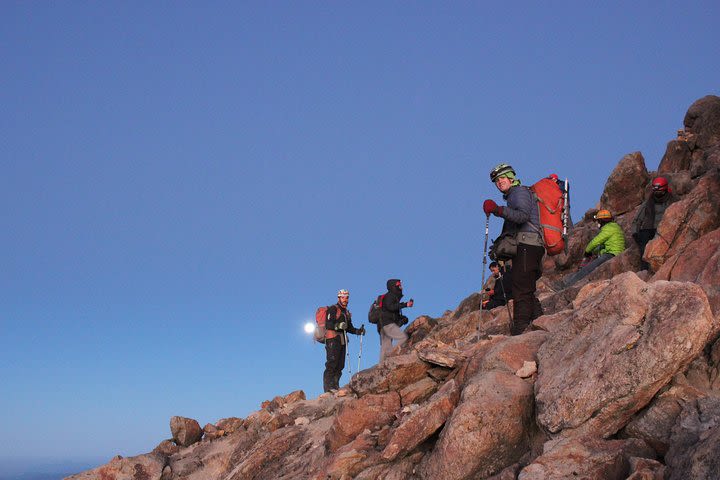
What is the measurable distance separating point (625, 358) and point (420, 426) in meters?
3.95

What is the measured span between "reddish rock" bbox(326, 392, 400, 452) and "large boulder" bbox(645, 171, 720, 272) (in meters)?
9.88

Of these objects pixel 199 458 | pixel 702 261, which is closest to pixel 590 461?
pixel 702 261

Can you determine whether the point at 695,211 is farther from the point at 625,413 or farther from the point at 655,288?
the point at 625,413

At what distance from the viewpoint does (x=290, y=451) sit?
680 inches

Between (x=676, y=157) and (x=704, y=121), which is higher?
(x=704, y=121)


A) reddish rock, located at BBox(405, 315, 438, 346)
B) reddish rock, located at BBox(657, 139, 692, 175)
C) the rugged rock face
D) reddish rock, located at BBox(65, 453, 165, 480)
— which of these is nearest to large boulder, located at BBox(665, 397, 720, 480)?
the rugged rock face

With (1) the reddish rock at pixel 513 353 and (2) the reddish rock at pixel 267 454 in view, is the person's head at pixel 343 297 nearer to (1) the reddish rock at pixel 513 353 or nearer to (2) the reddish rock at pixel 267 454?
(2) the reddish rock at pixel 267 454

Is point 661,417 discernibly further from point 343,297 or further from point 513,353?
point 343,297

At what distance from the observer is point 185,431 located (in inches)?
994

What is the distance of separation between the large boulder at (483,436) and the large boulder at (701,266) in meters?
4.75

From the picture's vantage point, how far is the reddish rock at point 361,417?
14034 millimetres

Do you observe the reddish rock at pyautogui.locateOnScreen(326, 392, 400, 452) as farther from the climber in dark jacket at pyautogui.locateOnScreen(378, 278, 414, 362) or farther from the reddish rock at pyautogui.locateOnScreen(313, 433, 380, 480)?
the climber in dark jacket at pyautogui.locateOnScreen(378, 278, 414, 362)

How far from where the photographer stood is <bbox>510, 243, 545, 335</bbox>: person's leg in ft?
50.1

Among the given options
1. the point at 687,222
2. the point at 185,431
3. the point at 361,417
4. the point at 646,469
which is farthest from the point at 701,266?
the point at 185,431
